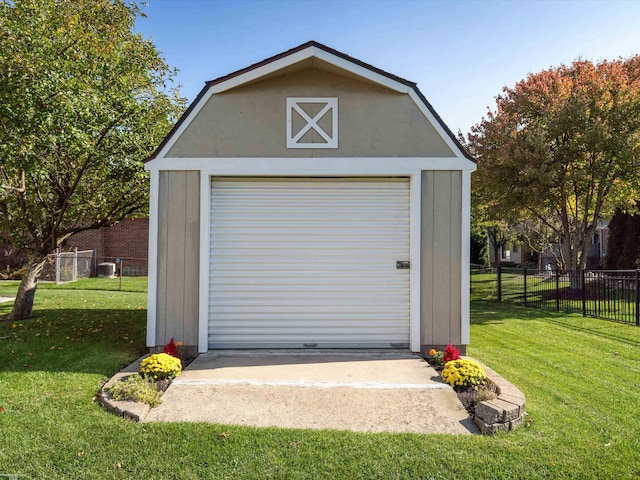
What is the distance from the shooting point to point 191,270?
582 cm

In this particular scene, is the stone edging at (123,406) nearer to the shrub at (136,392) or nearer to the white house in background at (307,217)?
the shrub at (136,392)

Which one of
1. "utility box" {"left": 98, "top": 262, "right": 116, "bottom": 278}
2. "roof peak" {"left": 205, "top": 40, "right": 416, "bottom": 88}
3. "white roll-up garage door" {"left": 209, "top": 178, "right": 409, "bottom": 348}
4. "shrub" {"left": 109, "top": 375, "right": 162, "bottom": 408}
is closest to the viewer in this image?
"shrub" {"left": 109, "top": 375, "right": 162, "bottom": 408}

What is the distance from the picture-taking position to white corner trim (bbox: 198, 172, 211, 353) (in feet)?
19.0

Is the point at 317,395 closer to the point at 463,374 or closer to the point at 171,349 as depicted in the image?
the point at 463,374

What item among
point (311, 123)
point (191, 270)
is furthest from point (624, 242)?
point (191, 270)

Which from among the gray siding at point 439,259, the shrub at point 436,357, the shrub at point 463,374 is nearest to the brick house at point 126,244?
the gray siding at point 439,259

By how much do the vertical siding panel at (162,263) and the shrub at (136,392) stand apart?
150 cm

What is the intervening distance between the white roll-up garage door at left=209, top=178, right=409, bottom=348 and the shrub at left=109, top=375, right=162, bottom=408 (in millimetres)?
1734

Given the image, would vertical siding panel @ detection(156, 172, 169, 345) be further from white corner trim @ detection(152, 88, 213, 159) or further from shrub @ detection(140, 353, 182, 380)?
A: shrub @ detection(140, 353, 182, 380)

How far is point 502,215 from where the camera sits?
1451 cm

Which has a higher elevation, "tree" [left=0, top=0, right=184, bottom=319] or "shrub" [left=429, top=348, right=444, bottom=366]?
"tree" [left=0, top=0, right=184, bottom=319]

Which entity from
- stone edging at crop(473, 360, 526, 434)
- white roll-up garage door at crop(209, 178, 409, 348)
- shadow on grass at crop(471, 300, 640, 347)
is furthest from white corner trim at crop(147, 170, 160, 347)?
shadow on grass at crop(471, 300, 640, 347)

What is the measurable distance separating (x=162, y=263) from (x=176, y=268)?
0.20 m

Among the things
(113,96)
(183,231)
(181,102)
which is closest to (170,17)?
(181,102)
